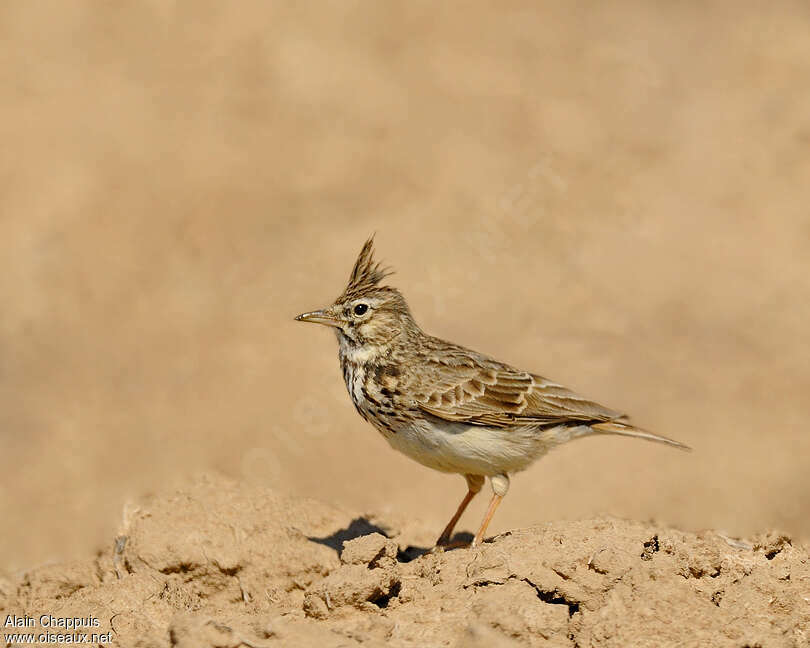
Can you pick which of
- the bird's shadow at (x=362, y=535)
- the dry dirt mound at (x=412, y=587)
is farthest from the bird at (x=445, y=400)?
the dry dirt mound at (x=412, y=587)

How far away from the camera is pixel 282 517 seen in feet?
24.7

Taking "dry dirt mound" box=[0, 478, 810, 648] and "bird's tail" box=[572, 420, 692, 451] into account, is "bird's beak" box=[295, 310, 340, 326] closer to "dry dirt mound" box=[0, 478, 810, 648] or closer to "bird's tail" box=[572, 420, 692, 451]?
"dry dirt mound" box=[0, 478, 810, 648]

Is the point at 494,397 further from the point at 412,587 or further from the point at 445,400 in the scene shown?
the point at 412,587

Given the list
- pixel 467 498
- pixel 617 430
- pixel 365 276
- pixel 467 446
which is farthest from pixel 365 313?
pixel 617 430

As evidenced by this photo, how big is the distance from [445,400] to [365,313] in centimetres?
90

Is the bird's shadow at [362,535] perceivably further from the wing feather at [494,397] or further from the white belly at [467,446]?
the wing feather at [494,397]

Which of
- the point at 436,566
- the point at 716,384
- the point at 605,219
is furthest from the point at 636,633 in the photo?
the point at 605,219

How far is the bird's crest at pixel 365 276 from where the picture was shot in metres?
7.78

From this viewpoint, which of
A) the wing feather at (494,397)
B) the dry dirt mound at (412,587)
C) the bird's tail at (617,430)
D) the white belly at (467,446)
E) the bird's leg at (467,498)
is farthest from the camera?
the bird's tail at (617,430)

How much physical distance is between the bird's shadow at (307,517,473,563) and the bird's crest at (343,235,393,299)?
1639 millimetres

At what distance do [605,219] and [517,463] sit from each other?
7856 mm

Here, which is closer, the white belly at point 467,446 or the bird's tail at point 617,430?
the white belly at point 467,446

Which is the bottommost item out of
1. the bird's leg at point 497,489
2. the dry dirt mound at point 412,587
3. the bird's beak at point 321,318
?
the dry dirt mound at point 412,587

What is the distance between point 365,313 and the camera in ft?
25.5
